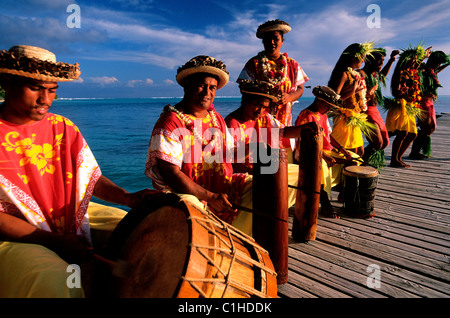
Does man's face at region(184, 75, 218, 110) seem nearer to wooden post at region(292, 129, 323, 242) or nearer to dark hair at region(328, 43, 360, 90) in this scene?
wooden post at region(292, 129, 323, 242)

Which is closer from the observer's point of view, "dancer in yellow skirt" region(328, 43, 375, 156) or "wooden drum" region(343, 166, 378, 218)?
"wooden drum" region(343, 166, 378, 218)

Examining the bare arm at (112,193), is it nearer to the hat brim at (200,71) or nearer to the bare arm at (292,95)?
the hat brim at (200,71)

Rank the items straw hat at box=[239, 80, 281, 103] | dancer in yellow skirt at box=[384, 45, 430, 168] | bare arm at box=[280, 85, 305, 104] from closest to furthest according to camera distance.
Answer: straw hat at box=[239, 80, 281, 103] < bare arm at box=[280, 85, 305, 104] < dancer in yellow skirt at box=[384, 45, 430, 168]

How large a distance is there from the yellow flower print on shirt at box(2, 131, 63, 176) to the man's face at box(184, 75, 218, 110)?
1154 mm

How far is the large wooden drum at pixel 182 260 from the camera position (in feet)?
4.27

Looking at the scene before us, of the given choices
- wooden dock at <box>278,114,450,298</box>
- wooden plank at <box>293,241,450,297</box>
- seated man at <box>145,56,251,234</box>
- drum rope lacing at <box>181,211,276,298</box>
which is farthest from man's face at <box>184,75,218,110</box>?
wooden plank at <box>293,241,450,297</box>

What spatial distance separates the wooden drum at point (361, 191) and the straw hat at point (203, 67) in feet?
8.41

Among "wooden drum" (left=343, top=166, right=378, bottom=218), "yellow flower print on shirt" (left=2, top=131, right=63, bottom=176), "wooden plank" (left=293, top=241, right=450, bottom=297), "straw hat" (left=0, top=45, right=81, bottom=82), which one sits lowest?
"wooden plank" (left=293, top=241, right=450, bottom=297)

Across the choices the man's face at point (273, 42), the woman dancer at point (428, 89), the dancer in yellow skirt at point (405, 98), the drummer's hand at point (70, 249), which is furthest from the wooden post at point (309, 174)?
the woman dancer at point (428, 89)

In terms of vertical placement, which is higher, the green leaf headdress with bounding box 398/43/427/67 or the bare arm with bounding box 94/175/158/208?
the green leaf headdress with bounding box 398/43/427/67

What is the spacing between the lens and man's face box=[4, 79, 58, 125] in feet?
5.16

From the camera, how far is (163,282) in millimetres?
1397

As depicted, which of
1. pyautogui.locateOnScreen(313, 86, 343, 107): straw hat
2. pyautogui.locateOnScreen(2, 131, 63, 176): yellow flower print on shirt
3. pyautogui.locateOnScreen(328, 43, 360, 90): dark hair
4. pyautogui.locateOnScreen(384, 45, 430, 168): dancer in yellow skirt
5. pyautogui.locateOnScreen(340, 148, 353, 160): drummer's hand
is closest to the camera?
pyautogui.locateOnScreen(2, 131, 63, 176): yellow flower print on shirt
